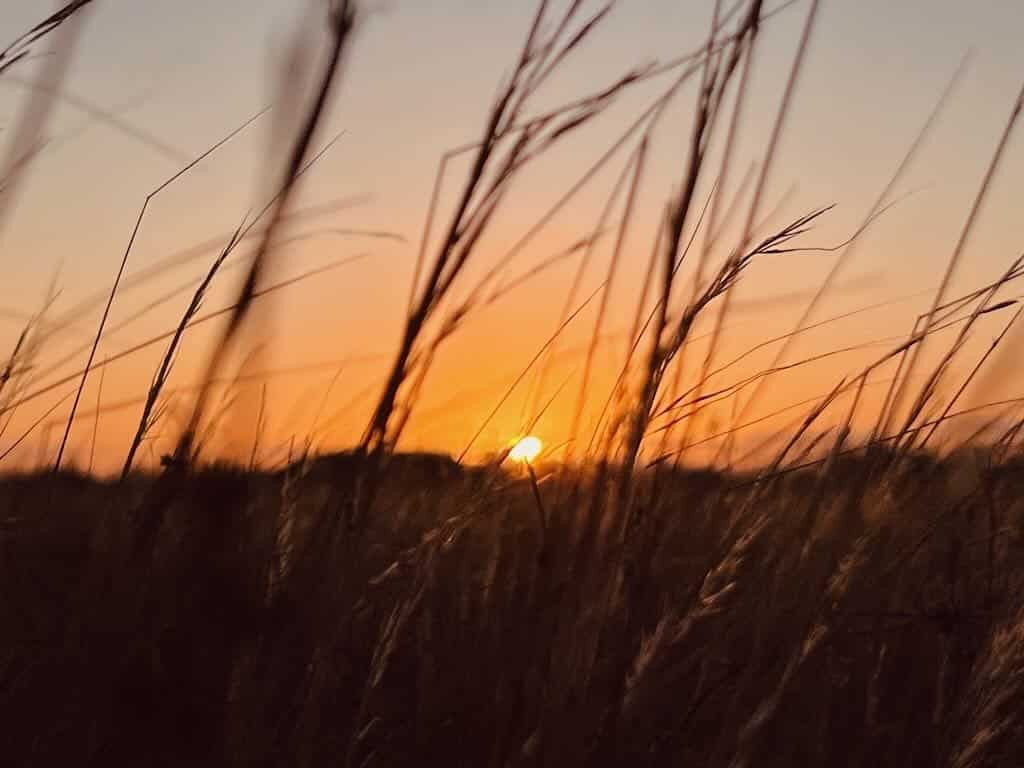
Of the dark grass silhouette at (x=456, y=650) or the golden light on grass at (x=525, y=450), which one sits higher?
the golden light on grass at (x=525, y=450)

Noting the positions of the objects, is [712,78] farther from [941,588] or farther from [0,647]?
[941,588]

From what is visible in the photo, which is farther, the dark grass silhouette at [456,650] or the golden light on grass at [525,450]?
the golden light on grass at [525,450]

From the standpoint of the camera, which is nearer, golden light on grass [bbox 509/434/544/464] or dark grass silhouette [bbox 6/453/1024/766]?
dark grass silhouette [bbox 6/453/1024/766]

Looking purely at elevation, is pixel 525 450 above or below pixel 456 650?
above

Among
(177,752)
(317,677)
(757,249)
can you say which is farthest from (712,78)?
(177,752)

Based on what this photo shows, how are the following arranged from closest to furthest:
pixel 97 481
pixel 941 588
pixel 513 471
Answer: pixel 513 471
pixel 97 481
pixel 941 588

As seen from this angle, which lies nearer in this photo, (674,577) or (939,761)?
(939,761)

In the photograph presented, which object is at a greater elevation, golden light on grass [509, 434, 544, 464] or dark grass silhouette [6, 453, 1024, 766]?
golden light on grass [509, 434, 544, 464]

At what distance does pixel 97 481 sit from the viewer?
141 centimetres

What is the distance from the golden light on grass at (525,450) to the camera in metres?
1.10

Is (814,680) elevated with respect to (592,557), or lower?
lower

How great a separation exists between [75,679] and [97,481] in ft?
1.75

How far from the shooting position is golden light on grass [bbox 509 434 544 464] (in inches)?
43.3

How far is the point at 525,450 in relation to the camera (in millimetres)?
1121
